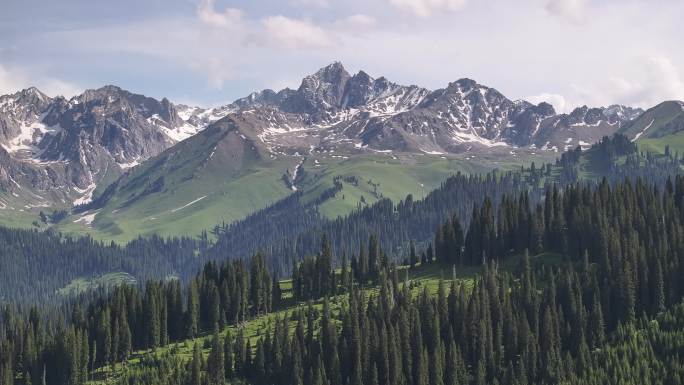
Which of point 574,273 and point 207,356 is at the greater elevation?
point 574,273

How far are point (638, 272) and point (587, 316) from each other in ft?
64.2

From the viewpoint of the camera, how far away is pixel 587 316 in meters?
180

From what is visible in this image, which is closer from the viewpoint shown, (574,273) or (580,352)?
(580,352)

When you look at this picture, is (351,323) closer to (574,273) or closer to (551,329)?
(551,329)

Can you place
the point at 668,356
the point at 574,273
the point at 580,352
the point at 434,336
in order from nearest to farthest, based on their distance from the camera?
the point at 668,356 → the point at 580,352 → the point at 434,336 → the point at 574,273

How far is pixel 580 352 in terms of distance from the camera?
167500mm

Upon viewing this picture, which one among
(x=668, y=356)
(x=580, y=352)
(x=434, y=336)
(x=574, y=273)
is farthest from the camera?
(x=574, y=273)

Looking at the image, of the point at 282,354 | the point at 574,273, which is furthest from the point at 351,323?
the point at 574,273

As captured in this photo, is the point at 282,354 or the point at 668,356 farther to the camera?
the point at 282,354

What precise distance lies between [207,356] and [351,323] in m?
34.1

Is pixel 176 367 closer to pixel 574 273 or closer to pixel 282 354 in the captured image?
pixel 282 354

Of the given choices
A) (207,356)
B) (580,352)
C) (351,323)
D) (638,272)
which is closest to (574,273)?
(638,272)

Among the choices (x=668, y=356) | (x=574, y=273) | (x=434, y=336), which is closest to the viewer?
(x=668, y=356)

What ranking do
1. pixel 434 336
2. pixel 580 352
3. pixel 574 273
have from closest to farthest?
pixel 580 352 → pixel 434 336 → pixel 574 273
